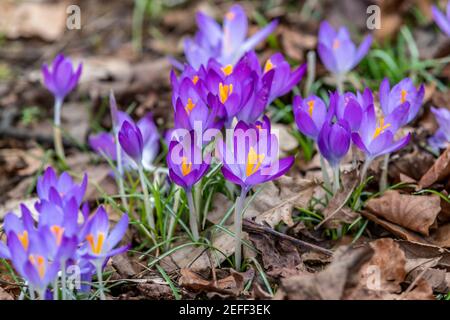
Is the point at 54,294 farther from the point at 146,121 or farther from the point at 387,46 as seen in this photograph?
the point at 387,46

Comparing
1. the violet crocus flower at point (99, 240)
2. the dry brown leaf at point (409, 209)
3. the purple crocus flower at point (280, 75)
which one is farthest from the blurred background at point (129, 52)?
the violet crocus flower at point (99, 240)

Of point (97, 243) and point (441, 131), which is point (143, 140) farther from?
point (441, 131)

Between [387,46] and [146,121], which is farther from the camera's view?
[387,46]

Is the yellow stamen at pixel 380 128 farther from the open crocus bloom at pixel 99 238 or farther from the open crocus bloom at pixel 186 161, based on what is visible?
the open crocus bloom at pixel 99 238

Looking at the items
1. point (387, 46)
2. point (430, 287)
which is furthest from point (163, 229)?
point (387, 46)

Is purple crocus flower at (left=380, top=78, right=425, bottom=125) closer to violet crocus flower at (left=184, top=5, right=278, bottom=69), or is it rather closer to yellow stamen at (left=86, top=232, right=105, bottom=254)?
violet crocus flower at (left=184, top=5, right=278, bottom=69)
